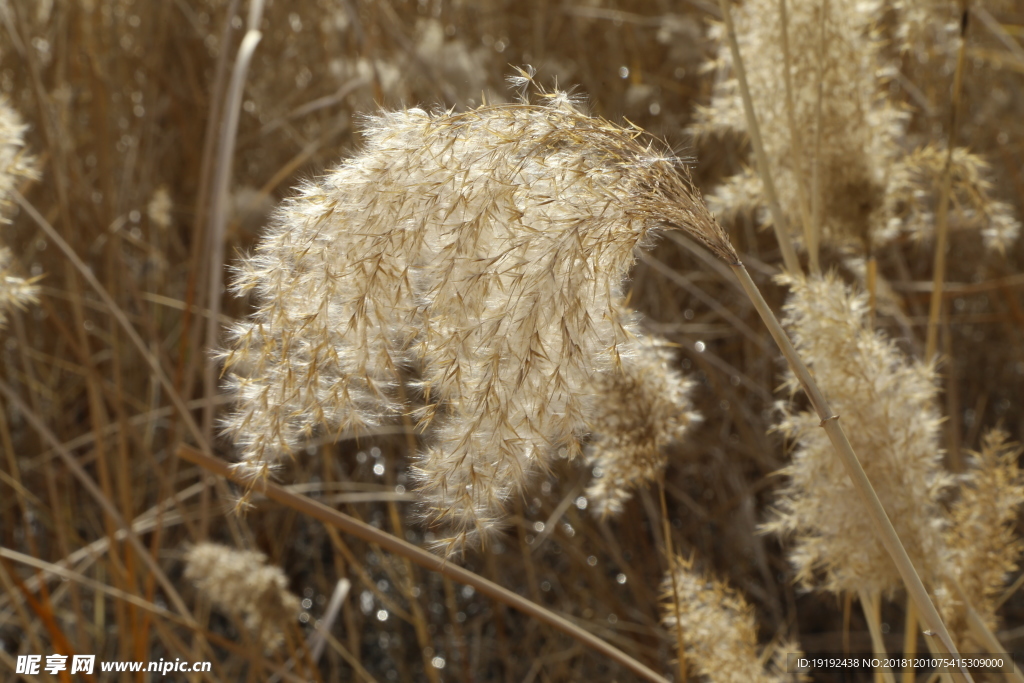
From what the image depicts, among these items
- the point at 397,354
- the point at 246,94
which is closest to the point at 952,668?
the point at 397,354

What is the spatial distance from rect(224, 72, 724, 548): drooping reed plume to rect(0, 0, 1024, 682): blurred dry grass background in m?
0.86

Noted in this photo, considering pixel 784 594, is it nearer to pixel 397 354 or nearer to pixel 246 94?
pixel 397 354

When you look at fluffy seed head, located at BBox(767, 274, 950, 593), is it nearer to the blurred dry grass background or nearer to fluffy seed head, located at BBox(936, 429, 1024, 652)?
fluffy seed head, located at BBox(936, 429, 1024, 652)

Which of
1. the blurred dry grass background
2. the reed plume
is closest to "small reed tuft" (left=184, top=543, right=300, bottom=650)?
the blurred dry grass background

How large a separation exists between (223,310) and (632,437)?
143cm

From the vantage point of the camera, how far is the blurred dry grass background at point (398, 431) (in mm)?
1654

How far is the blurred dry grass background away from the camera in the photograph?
1.65m

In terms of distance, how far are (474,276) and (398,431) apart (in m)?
0.99

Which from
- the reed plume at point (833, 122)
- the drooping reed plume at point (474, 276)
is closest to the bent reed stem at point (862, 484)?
the drooping reed plume at point (474, 276)

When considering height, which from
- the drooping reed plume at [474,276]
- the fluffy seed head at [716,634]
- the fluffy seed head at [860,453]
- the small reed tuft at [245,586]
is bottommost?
the small reed tuft at [245,586]

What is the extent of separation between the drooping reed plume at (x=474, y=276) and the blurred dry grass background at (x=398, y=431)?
86cm

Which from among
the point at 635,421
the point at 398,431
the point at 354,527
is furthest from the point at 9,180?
the point at 398,431

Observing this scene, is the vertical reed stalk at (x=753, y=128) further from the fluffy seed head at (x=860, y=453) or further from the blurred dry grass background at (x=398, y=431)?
the blurred dry grass background at (x=398, y=431)

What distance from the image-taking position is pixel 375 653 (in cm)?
178
